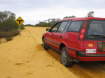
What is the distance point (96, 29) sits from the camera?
6703mm

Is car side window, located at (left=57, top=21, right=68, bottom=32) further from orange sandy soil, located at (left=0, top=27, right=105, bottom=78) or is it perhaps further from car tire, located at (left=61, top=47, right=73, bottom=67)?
orange sandy soil, located at (left=0, top=27, right=105, bottom=78)

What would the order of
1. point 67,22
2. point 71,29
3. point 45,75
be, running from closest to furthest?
point 45,75 < point 71,29 < point 67,22

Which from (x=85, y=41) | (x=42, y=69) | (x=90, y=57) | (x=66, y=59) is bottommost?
(x=42, y=69)

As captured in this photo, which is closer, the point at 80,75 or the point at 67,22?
the point at 80,75

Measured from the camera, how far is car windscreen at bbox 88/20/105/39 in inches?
259

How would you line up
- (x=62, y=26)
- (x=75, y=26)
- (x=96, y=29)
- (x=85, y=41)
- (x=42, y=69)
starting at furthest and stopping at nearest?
(x=62, y=26) → (x=75, y=26) → (x=42, y=69) → (x=96, y=29) → (x=85, y=41)

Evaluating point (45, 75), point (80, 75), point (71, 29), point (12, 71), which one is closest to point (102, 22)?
point (71, 29)

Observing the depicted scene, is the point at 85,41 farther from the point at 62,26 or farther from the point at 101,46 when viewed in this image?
the point at 62,26

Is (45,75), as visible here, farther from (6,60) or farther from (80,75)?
(6,60)

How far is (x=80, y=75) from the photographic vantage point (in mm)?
6625

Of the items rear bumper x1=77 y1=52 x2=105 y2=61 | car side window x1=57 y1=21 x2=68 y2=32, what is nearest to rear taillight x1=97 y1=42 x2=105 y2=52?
rear bumper x1=77 y1=52 x2=105 y2=61

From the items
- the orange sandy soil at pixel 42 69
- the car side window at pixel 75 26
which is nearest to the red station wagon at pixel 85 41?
the car side window at pixel 75 26

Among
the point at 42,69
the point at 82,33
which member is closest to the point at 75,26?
the point at 82,33

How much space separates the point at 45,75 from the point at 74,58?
1.11 meters
